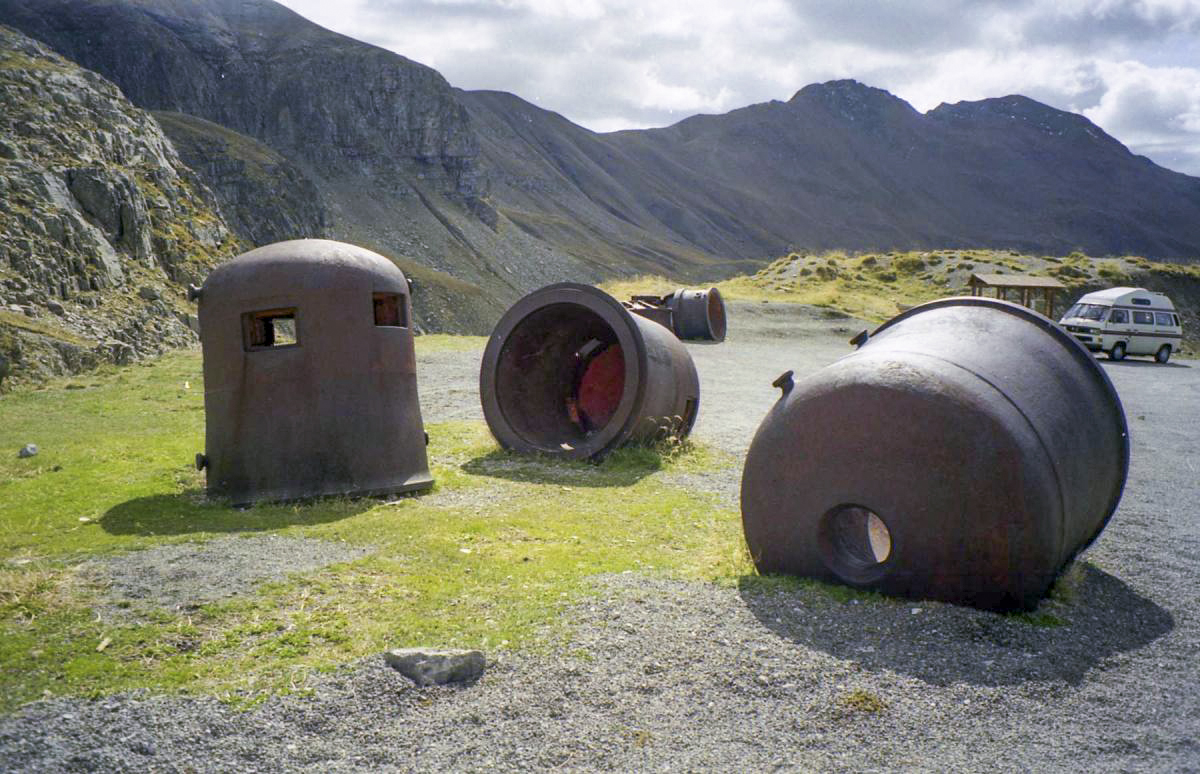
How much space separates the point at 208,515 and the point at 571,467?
3738 millimetres

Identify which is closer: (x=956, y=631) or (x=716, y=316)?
(x=956, y=631)

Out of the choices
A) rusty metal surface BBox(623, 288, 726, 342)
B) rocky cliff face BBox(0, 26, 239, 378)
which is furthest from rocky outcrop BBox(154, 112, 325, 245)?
rusty metal surface BBox(623, 288, 726, 342)

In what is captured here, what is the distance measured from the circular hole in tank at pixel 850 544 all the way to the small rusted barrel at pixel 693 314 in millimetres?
19378

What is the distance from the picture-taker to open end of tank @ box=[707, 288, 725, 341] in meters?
25.8

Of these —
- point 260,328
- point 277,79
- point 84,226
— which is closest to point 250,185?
point 277,79

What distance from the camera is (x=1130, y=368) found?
24.8 meters

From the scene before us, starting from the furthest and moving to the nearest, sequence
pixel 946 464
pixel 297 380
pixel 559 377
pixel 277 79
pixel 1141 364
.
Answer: pixel 277 79, pixel 1141 364, pixel 559 377, pixel 297 380, pixel 946 464

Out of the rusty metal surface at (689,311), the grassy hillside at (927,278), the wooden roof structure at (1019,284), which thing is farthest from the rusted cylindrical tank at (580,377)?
the grassy hillside at (927,278)

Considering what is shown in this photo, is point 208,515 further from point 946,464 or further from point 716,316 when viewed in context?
point 716,316

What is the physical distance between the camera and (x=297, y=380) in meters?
7.81

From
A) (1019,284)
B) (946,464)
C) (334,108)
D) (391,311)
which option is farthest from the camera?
(334,108)

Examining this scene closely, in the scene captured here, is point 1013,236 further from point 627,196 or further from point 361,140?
point 361,140

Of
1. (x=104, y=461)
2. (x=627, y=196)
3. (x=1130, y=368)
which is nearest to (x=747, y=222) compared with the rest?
(x=627, y=196)

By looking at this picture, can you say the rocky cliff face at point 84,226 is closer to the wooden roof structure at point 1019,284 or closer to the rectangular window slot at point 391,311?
the rectangular window slot at point 391,311
